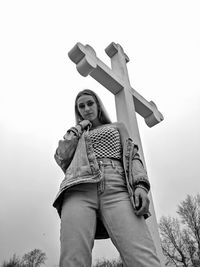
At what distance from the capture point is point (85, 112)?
2434 millimetres

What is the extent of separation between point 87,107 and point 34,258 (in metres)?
29.1

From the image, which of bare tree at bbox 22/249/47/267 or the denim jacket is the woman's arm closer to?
the denim jacket

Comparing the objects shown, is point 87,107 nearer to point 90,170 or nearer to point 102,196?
point 90,170

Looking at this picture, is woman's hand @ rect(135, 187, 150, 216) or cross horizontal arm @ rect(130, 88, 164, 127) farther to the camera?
cross horizontal arm @ rect(130, 88, 164, 127)

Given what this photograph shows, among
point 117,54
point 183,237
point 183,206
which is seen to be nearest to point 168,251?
point 183,237

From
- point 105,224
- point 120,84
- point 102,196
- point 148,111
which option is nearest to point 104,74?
point 120,84

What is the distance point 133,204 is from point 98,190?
243 mm

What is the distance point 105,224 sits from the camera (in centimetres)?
181

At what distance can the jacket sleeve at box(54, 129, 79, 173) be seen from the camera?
6.82 feet

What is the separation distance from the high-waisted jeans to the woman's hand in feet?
0.12

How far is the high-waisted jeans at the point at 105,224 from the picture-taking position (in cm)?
162

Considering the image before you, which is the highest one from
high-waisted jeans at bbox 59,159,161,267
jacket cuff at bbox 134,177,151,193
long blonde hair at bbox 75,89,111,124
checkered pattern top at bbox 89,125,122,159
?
long blonde hair at bbox 75,89,111,124

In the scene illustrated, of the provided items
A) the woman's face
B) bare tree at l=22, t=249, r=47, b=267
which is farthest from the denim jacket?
bare tree at l=22, t=249, r=47, b=267

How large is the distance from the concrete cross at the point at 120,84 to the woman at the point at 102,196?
2.52 feet
